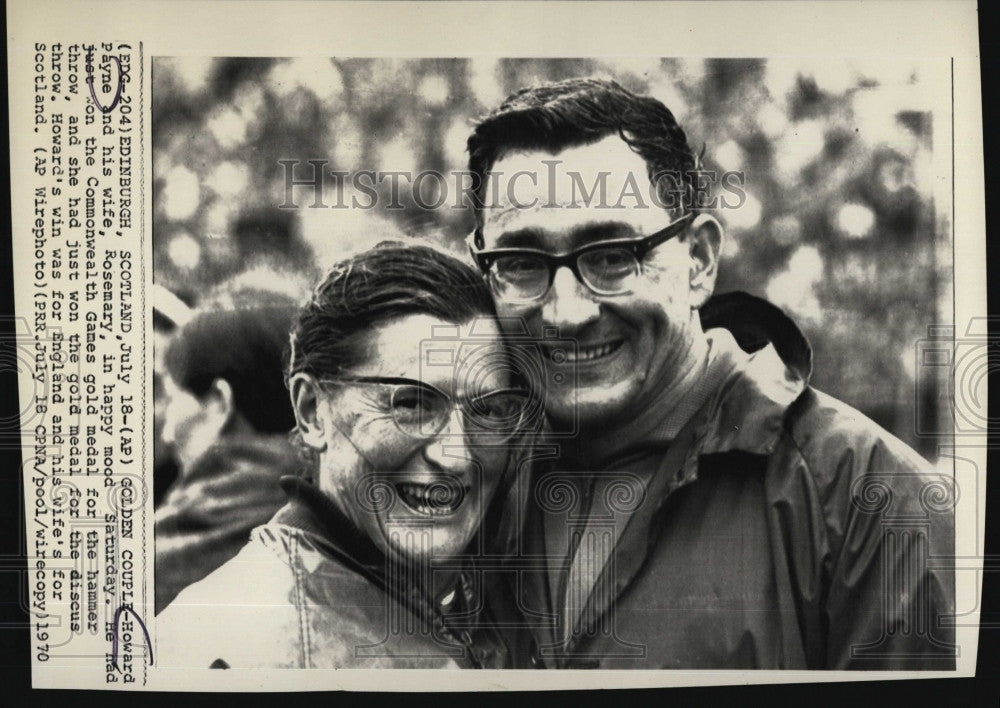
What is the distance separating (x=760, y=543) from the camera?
4.33 ft

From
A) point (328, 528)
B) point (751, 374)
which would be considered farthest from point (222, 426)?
point (751, 374)

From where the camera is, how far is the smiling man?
130cm

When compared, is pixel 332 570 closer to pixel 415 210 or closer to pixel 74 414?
pixel 74 414

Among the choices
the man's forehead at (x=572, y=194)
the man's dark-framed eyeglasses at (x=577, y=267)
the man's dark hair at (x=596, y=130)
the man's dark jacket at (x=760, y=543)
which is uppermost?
the man's dark hair at (x=596, y=130)

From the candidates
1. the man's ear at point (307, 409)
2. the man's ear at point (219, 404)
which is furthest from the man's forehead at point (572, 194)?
the man's ear at point (219, 404)

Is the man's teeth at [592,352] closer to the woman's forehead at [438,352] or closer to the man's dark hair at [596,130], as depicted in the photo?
the woman's forehead at [438,352]

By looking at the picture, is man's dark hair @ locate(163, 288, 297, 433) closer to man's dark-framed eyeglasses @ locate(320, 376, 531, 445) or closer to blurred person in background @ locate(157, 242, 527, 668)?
blurred person in background @ locate(157, 242, 527, 668)

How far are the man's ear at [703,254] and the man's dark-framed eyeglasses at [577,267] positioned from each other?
9cm

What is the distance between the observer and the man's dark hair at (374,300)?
131 centimetres

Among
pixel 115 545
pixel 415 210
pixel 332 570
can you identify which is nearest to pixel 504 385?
pixel 415 210

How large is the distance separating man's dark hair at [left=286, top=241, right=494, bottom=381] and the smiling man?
57mm

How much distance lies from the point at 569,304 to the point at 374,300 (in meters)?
0.36

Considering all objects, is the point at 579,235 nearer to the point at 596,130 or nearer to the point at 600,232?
the point at 600,232

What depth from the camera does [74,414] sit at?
1.34 meters
